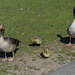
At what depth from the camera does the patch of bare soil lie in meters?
7.53

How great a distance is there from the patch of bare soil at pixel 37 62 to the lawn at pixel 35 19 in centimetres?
71

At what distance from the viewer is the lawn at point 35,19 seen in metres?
11.5

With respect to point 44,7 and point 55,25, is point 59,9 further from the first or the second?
point 55,25

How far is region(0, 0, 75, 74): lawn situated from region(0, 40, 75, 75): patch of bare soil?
71 cm

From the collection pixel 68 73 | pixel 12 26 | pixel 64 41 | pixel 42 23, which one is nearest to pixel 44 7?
pixel 42 23

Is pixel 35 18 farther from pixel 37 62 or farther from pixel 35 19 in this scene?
pixel 37 62

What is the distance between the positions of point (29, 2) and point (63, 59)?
12.3 m

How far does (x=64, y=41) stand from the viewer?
10.7 meters

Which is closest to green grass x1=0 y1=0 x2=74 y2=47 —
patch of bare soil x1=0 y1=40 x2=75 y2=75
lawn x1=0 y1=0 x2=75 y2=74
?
lawn x1=0 y1=0 x2=75 y2=74

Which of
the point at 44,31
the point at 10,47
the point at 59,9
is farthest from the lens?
the point at 59,9

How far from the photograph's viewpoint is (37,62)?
827cm

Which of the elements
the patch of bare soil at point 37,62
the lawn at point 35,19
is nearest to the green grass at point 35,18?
the lawn at point 35,19

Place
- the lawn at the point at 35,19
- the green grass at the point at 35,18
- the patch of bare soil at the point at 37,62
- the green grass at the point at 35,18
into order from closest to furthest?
the patch of bare soil at the point at 37,62 < the lawn at the point at 35,19 < the green grass at the point at 35,18 < the green grass at the point at 35,18

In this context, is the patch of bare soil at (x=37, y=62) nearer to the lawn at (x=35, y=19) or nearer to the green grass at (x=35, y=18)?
the lawn at (x=35, y=19)
